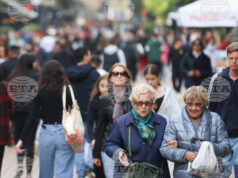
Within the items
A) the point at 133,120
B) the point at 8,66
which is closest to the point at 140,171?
the point at 133,120

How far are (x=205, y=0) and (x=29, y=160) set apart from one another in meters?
3.64

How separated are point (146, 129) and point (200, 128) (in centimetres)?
47

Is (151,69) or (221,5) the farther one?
(221,5)

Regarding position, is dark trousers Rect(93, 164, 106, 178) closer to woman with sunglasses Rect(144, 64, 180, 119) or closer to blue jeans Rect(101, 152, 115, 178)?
blue jeans Rect(101, 152, 115, 178)

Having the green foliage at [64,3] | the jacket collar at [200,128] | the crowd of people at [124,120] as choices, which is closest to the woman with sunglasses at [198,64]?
the crowd of people at [124,120]

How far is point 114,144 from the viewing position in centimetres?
478

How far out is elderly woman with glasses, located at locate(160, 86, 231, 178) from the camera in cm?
456

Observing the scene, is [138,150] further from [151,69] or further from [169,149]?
[151,69]

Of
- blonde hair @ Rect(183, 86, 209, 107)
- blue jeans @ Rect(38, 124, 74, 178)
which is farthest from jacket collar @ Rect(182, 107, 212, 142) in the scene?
blue jeans @ Rect(38, 124, 74, 178)

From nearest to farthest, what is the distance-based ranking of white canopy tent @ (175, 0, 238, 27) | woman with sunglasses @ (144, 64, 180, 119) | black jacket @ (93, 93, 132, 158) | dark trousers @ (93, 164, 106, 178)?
1. black jacket @ (93, 93, 132, 158)
2. dark trousers @ (93, 164, 106, 178)
3. woman with sunglasses @ (144, 64, 180, 119)
4. white canopy tent @ (175, 0, 238, 27)

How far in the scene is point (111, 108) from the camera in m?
5.56

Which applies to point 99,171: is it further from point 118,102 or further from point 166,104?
point 166,104

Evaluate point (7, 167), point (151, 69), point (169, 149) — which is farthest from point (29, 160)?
point (169, 149)

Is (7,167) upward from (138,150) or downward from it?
downward
